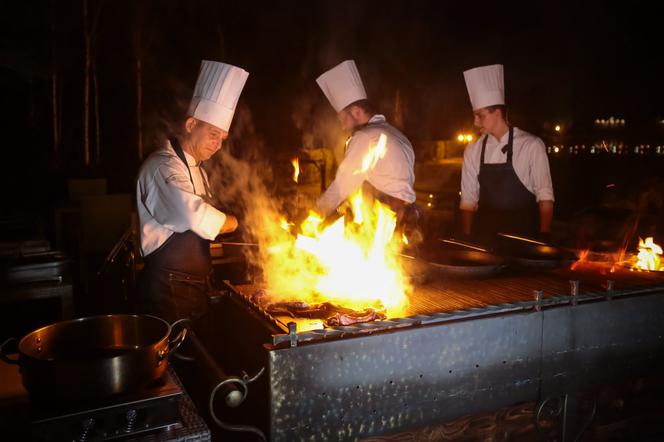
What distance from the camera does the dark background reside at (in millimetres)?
8562

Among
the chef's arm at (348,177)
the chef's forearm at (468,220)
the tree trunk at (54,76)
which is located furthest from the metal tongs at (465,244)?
the tree trunk at (54,76)

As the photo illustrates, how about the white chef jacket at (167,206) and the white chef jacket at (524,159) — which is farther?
the white chef jacket at (524,159)

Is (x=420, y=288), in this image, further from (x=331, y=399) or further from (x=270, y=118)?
(x=270, y=118)

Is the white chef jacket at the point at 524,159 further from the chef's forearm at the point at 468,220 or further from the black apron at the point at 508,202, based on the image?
the chef's forearm at the point at 468,220

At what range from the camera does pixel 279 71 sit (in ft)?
52.1

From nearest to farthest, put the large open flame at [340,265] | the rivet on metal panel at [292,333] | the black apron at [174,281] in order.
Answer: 1. the rivet on metal panel at [292,333]
2. the large open flame at [340,265]
3. the black apron at [174,281]

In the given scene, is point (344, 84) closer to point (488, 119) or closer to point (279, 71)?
point (488, 119)

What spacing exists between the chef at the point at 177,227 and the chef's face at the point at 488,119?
270 cm

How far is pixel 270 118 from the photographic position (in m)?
15.8

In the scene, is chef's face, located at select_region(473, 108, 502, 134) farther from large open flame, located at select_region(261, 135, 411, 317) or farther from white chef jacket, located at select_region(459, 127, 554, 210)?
large open flame, located at select_region(261, 135, 411, 317)

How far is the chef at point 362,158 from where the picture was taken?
4.71m

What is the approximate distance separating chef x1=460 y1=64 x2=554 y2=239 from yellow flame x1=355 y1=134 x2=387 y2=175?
92 centimetres

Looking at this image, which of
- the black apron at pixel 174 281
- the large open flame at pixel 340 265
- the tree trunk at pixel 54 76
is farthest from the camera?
the tree trunk at pixel 54 76

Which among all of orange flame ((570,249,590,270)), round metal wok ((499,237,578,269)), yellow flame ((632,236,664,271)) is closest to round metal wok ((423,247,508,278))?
round metal wok ((499,237,578,269))
